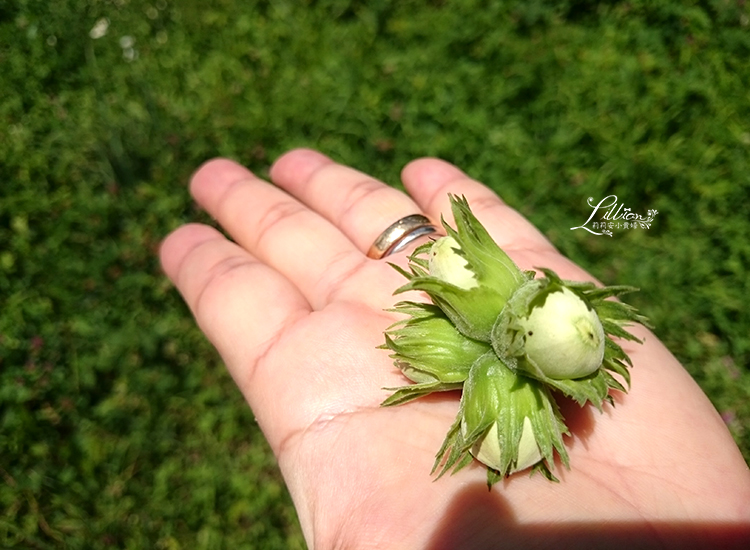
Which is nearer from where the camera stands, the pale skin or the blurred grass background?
the pale skin

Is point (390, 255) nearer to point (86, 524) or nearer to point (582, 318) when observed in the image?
point (582, 318)

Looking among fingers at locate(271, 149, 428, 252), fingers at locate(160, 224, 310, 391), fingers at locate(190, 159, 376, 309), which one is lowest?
fingers at locate(160, 224, 310, 391)

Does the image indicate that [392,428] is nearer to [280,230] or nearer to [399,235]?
[399,235]

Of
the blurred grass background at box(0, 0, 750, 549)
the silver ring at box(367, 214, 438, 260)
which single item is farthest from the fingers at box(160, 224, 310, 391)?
the blurred grass background at box(0, 0, 750, 549)

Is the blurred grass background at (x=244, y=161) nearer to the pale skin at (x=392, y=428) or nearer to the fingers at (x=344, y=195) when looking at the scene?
the fingers at (x=344, y=195)

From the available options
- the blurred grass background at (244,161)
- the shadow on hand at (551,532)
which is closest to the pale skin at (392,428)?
the shadow on hand at (551,532)

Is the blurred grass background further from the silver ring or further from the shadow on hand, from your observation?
the shadow on hand
